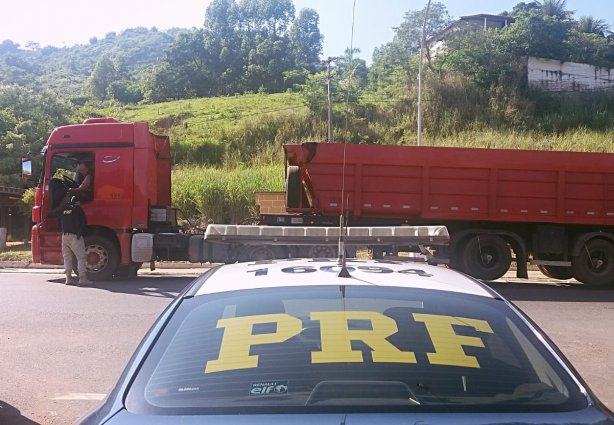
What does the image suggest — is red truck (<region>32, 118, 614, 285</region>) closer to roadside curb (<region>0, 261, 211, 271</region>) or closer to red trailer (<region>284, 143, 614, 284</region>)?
red trailer (<region>284, 143, 614, 284</region>)

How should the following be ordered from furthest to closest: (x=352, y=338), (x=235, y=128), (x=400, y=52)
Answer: (x=400, y=52), (x=235, y=128), (x=352, y=338)

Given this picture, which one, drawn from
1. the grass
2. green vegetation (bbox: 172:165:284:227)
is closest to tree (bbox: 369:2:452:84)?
green vegetation (bbox: 172:165:284:227)

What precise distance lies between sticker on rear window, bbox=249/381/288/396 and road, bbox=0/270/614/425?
3191 millimetres

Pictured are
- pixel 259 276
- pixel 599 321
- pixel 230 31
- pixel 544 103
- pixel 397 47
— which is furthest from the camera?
pixel 230 31

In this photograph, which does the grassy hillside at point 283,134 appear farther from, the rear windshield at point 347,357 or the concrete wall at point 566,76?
the rear windshield at point 347,357

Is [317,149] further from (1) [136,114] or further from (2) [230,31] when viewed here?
(2) [230,31]

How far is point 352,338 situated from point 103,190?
38.1 feet

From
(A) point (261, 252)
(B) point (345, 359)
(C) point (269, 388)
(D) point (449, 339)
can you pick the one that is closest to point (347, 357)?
(B) point (345, 359)

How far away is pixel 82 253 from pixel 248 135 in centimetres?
2389

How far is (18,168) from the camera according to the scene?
2784 cm

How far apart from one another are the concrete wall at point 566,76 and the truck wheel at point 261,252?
3479 cm

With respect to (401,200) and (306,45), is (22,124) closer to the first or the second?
(401,200)

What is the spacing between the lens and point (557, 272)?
575 inches

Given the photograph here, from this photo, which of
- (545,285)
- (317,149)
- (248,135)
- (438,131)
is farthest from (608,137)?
(317,149)
